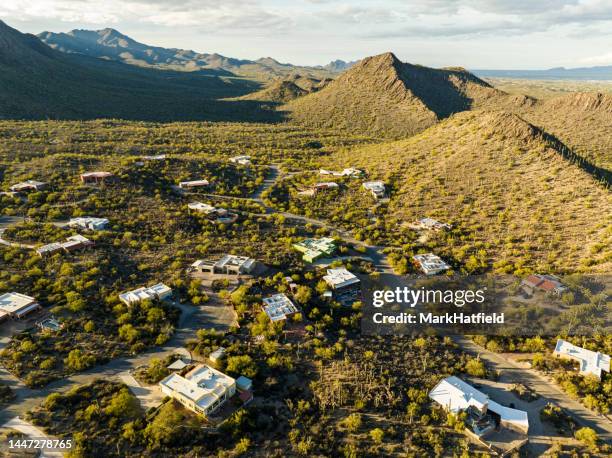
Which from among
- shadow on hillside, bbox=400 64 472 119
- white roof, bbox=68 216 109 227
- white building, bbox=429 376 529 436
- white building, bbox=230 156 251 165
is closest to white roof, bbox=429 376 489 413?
white building, bbox=429 376 529 436

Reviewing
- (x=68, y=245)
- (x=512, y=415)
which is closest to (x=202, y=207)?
(x=68, y=245)

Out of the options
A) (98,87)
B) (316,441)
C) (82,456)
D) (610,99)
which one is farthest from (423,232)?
(98,87)

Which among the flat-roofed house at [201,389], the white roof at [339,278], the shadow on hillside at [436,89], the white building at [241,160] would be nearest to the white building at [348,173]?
the white building at [241,160]

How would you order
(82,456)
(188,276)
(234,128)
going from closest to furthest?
(82,456), (188,276), (234,128)

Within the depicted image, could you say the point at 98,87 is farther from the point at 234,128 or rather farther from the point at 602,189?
the point at 602,189

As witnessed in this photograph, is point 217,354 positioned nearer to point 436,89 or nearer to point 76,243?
point 76,243

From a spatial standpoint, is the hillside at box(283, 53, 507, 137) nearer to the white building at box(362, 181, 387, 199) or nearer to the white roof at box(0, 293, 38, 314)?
the white building at box(362, 181, 387, 199)
